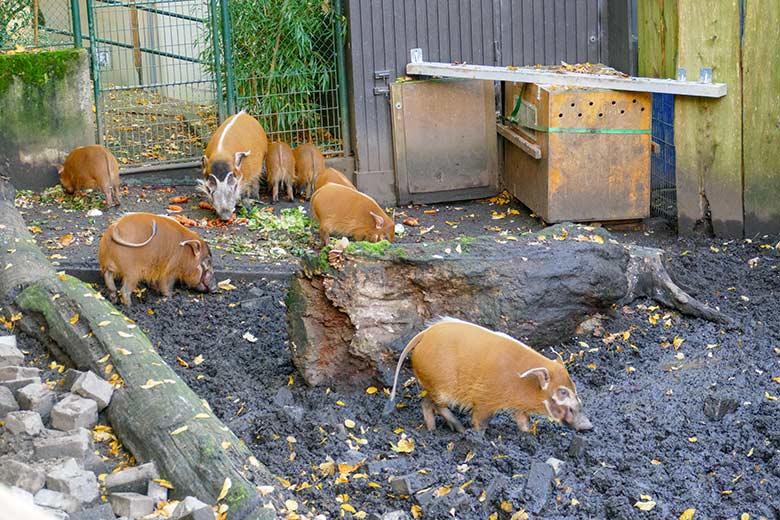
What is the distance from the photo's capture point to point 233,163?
10898mm

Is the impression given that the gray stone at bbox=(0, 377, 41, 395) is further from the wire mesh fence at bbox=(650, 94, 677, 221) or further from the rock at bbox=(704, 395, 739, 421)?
the wire mesh fence at bbox=(650, 94, 677, 221)

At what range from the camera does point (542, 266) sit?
7.06 metres

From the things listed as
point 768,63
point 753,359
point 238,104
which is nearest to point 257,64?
point 238,104

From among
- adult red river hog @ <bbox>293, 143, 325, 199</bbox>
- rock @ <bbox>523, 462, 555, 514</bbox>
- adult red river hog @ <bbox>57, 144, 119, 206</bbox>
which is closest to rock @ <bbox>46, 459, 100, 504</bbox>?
rock @ <bbox>523, 462, 555, 514</bbox>

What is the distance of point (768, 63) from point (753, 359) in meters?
3.30

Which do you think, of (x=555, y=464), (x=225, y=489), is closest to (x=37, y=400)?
(x=225, y=489)

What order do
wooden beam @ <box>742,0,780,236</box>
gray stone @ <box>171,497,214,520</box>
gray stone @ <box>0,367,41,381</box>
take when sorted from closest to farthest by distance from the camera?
gray stone @ <box>171,497,214,520</box> < gray stone @ <box>0,367,41,381</box> < wooden beam @ <box>742,0,780,236</box>

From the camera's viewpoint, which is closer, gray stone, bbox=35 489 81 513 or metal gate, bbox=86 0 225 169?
gray stone, bbox=35 489 81 513

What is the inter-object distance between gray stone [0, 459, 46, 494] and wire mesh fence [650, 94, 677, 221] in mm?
7262

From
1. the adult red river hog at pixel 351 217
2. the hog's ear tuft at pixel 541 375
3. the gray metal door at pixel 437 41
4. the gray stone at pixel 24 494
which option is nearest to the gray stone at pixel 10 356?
the gray stone at pixel 24 494

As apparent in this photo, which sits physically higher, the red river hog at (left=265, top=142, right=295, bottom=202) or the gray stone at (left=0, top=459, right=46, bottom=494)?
the red river hog at (left=265, top=142, right=295, bottom=202)

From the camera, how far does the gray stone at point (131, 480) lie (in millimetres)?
5070

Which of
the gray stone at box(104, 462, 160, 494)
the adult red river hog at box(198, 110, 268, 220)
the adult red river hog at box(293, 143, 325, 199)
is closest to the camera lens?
the gray stone at box(104, 462, 160, 494)

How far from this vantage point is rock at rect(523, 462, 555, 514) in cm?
525
